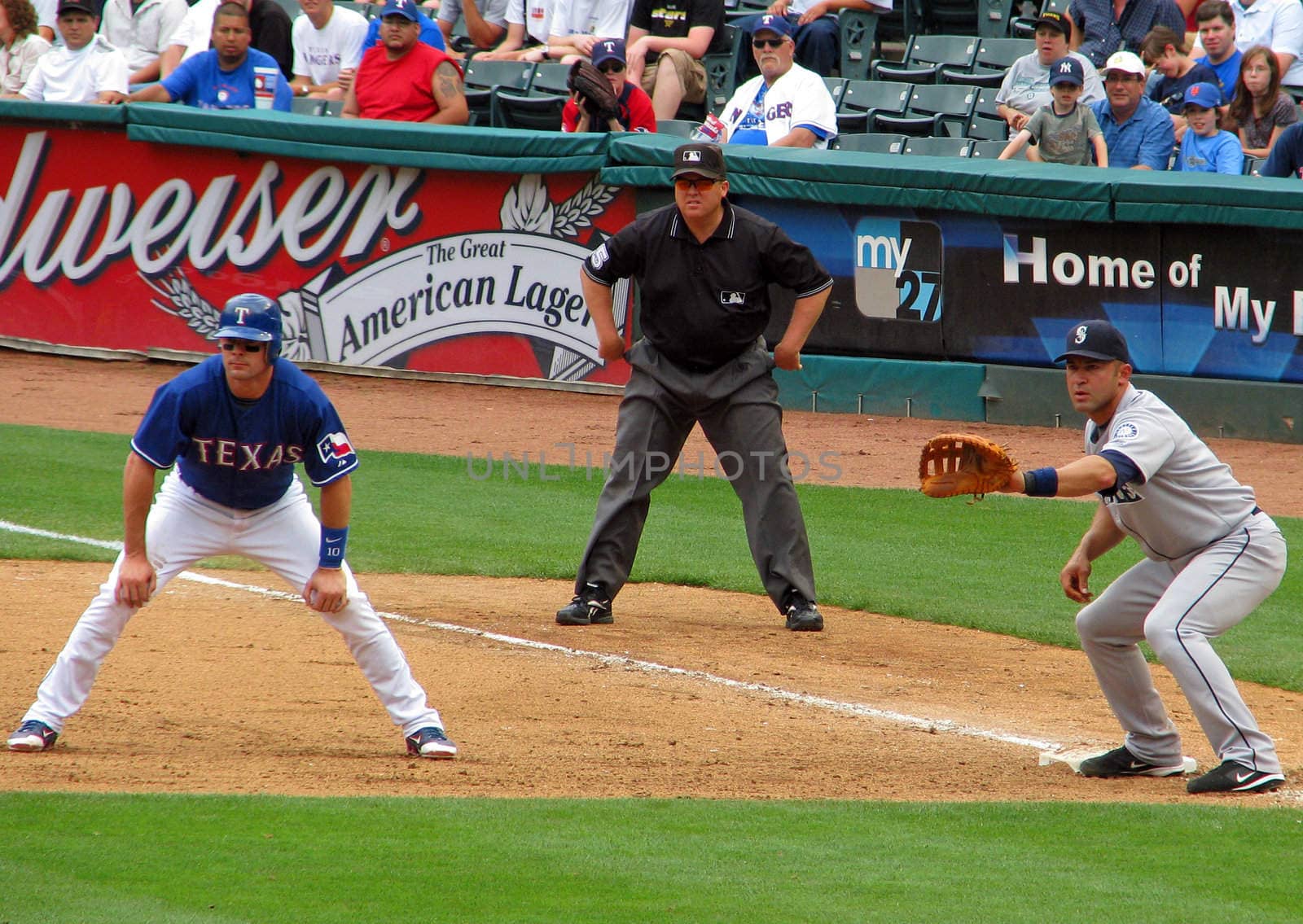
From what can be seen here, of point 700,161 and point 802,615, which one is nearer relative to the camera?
point 700,161

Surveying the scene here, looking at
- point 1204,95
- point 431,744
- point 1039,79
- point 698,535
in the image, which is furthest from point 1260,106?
point 431,744

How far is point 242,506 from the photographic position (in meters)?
5.27

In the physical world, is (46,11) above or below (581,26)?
below

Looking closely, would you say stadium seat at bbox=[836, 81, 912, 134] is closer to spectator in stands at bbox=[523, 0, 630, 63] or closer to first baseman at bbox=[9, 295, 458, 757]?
spectator in stands at bbox=[523, 0, 630, 63]

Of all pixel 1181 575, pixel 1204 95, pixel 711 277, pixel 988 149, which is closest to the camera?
pixel 1181 575

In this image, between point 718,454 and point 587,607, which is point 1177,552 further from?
point 587,607

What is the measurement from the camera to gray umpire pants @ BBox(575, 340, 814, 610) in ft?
23.9

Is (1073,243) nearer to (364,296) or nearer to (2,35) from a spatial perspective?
(364,296)

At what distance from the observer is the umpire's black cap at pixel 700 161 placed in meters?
6.97

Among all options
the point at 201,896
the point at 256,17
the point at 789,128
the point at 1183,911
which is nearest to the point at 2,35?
the point at 256,17

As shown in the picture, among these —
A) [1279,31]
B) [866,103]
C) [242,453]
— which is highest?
[1279,31]

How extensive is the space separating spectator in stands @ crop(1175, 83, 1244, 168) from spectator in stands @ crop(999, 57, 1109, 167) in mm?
613

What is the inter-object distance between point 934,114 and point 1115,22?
172cm

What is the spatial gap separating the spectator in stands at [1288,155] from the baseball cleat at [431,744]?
842 cm
